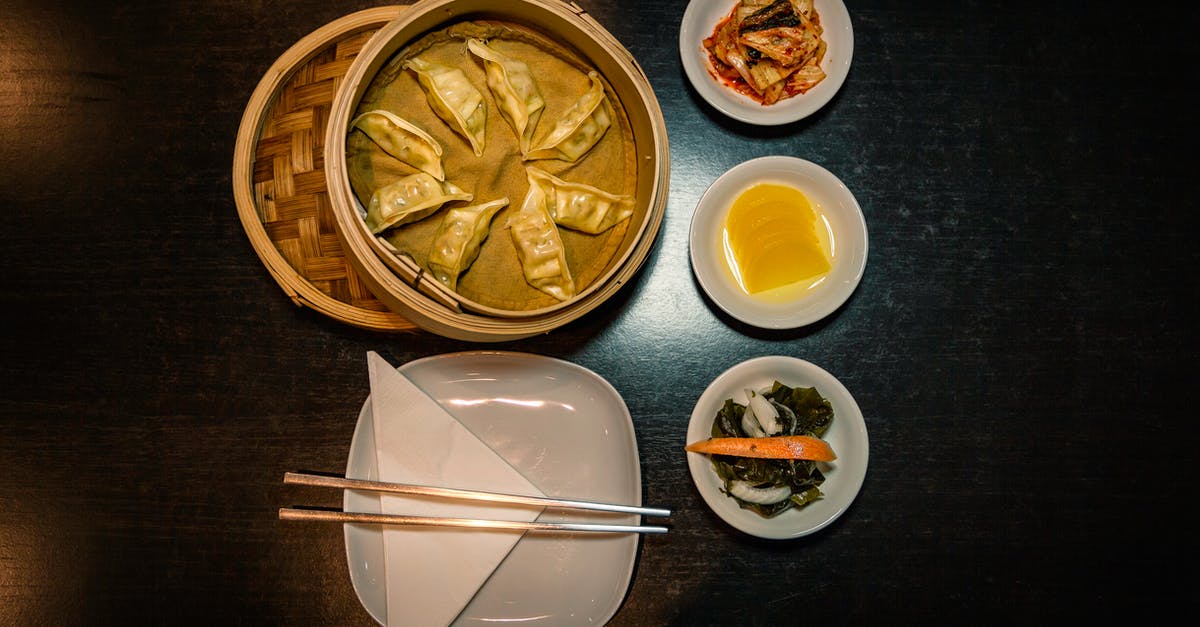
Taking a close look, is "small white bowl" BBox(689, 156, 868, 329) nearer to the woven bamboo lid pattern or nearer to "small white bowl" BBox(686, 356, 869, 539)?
"small white bowl" BBox(686, 356, 869, 539)

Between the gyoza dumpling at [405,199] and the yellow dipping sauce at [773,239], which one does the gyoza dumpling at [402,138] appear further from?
the yellow dipping sauce at [773,239]

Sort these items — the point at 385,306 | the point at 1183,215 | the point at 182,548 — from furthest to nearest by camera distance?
the point at 1183,215, the point at 182,548, the point at 385,306

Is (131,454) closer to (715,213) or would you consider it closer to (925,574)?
(715,213)

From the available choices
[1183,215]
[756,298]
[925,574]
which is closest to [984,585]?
[925,574]

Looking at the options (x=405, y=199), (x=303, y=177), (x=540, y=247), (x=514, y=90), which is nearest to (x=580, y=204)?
(x=540, y=247)

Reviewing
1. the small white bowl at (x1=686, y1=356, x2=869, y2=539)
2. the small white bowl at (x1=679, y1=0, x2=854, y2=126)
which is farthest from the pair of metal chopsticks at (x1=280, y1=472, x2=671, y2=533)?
the small white bowl at (x1=679, y1=0, x2=854, y2=126)

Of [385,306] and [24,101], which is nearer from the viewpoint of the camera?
[385,306]

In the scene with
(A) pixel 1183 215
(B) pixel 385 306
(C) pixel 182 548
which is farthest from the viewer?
(A) pixel 1183 215

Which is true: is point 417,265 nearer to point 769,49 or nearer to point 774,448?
point 774,448
